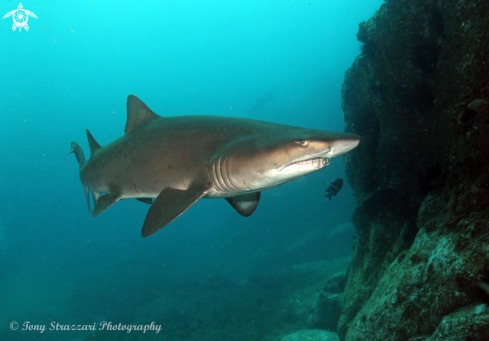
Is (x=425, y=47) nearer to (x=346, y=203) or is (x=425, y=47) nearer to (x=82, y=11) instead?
(x=346, y=203)

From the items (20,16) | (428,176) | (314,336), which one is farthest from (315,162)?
(20,16)

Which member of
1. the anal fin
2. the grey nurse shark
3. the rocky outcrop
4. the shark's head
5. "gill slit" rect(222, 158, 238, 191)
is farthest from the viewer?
the rocky outcrop

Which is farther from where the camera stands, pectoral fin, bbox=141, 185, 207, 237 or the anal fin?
the anal fin

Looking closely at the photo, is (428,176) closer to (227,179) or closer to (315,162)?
(315,162)

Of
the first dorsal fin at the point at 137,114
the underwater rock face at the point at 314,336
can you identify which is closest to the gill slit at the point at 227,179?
the first dorsal fin at the point at 137,114

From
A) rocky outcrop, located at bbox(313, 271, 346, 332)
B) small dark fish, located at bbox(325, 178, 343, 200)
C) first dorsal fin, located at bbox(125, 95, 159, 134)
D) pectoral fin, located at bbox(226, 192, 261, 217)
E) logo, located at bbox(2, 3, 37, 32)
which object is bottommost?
rocky outcrop, located at bbox(313, 271, 346, 332)

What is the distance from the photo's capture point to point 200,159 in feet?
11.6

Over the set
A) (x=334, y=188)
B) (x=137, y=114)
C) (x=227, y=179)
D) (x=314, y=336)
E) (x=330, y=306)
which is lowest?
(x=330, y=306)

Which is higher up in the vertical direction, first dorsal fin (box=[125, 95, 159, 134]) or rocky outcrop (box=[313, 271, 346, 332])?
first dorsal fin (box=[125, 95, 159, 134])

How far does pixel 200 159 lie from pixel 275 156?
51.4 inches

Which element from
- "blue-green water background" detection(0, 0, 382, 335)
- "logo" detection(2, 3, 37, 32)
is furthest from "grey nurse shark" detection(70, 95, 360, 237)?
"logo" detection(2, 3, 37, 32)

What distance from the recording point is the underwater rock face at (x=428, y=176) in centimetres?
265

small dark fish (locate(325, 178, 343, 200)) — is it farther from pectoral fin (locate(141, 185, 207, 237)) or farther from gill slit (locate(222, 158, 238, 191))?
pectoral fin (locate(141, 185, 207, 237))

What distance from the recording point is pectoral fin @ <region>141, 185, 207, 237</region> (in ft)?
9.56
